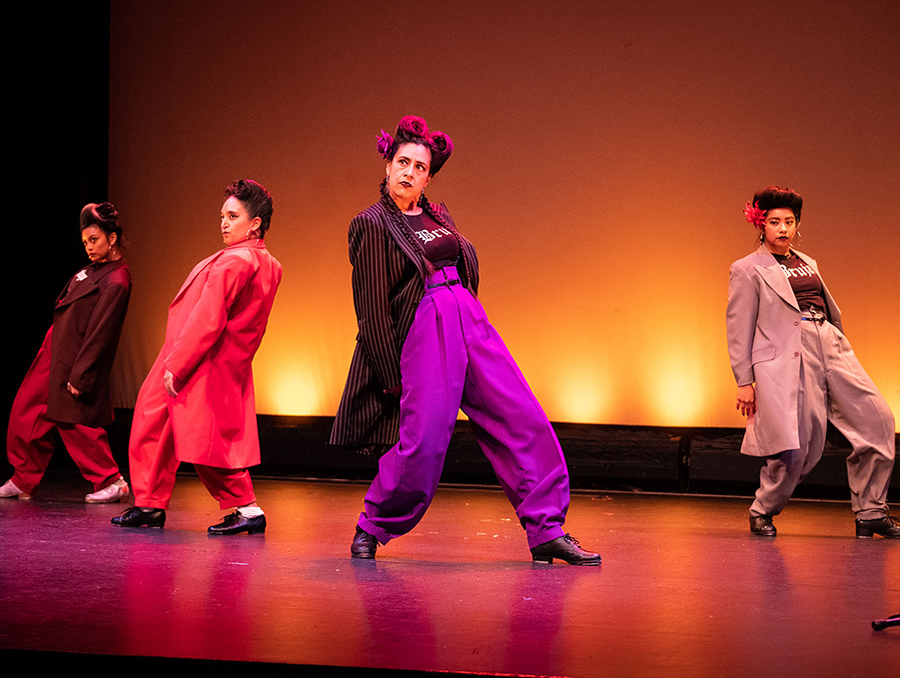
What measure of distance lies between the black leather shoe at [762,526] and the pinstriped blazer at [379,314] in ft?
5.54

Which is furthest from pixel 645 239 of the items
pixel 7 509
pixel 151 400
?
pixel 7 509

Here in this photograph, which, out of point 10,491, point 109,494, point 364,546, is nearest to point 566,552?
point 364,546

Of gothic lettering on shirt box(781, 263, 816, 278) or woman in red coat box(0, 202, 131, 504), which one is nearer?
gothic lettering on shirt box(781, 263, 816, 278)

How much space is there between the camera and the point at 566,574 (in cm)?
290

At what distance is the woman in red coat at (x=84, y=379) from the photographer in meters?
4.47

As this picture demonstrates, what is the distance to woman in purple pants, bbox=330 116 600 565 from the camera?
2984 mm

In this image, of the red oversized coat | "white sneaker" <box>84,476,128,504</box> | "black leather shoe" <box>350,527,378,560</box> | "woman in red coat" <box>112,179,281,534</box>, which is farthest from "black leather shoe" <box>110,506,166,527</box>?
"black leather shoe" <box>350,527,378,560</box>

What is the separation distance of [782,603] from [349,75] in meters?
4.56

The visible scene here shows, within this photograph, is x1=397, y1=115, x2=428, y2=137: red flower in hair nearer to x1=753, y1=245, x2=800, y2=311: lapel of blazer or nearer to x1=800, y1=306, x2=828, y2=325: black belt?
x1=753, y1=245, x2=800, y2=311: lapel of blazer

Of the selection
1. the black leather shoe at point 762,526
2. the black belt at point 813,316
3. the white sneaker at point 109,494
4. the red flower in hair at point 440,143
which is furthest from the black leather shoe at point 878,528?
the white sneaker at point 109,494

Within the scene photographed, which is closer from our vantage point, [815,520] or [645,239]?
[815,520]

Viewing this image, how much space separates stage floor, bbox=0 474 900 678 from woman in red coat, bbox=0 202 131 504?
0.41 m

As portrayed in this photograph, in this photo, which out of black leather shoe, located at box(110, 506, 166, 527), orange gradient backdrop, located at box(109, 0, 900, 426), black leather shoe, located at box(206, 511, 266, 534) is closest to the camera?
black leather shoe, located at box(206, 511, 266, 534)

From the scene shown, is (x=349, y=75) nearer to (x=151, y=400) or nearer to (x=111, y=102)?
(x=111, y=102)
